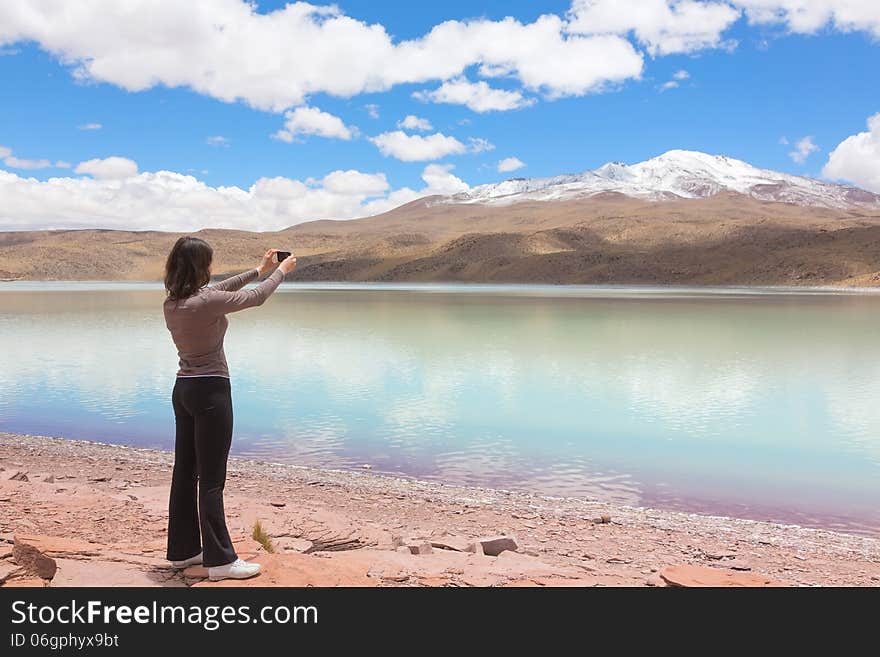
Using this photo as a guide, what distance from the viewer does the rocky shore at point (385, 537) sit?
429cm

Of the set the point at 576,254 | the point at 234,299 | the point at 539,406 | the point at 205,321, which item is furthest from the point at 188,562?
the point at 576,254

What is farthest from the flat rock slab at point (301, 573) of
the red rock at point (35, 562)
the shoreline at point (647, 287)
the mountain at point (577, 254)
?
the mountain at point (577, 254)

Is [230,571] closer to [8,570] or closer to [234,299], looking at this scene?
[8,570]

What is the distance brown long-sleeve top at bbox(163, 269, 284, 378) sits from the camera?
381cm

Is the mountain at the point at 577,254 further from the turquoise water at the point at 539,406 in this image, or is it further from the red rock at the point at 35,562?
the red rock at the point at 35,562

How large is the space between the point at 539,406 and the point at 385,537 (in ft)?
26.3

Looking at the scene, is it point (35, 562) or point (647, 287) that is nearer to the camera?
point (35, 562)

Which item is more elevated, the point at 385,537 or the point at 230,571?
the point at 230,571

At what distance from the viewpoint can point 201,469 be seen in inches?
159

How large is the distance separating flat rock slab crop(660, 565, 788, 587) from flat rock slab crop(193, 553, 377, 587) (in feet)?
Result: 5.48

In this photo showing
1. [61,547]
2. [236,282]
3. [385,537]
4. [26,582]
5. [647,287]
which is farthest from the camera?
[647,287]

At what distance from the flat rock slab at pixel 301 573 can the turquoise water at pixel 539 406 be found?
444cm

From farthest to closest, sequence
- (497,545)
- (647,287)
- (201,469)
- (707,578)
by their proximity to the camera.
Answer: (647,287) → (497,545) → (707,578) → (201,469)

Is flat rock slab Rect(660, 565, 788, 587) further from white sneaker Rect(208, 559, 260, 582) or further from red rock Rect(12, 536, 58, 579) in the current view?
red rock Rect(12, 536, 58, 579)
